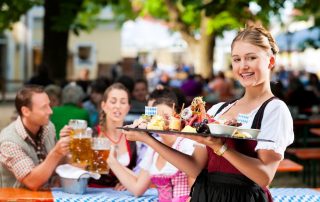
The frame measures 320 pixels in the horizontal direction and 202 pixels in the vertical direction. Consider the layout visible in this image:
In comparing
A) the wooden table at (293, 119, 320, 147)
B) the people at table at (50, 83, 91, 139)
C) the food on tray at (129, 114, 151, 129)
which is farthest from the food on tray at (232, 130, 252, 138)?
the wooden table at (293, 119, 320, 147)

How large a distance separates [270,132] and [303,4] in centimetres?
918

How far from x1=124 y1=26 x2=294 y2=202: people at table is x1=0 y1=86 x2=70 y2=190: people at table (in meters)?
1.48

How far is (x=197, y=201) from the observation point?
2.88 metres

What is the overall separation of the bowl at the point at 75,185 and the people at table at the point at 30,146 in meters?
0.11

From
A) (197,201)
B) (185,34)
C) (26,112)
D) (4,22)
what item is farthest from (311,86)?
(197,201)

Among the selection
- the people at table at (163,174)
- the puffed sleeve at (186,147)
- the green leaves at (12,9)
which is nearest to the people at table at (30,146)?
the people at table at (163,174)

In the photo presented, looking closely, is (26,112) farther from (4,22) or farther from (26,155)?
(4,22)

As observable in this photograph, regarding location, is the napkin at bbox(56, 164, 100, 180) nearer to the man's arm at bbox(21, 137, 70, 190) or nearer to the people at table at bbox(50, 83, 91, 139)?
the man's arm at bbox(21, 137, 70, 190)

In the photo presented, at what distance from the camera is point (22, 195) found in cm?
414

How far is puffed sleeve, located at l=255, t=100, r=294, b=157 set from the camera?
2611mm

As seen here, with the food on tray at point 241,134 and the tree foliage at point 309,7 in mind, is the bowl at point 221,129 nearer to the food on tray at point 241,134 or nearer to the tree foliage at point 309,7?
the food on tray at point 241,134

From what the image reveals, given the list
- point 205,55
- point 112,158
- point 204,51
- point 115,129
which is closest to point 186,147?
point 112,158

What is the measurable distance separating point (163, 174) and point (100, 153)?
502mm

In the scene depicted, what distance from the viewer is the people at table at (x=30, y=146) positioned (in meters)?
4.23
